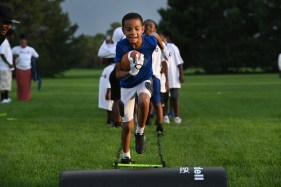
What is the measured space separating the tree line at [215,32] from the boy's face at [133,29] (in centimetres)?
6512

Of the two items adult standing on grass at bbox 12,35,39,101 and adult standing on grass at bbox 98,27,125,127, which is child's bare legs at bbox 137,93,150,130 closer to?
adult standing on grass at bbox 98,27,125,127

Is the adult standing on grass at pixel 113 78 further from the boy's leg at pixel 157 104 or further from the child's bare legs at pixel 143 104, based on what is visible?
the child's bare legs at pixel 143 104

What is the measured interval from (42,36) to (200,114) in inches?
2660

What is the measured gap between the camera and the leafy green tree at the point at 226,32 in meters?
71.9

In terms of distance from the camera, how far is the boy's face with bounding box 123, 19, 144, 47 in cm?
657

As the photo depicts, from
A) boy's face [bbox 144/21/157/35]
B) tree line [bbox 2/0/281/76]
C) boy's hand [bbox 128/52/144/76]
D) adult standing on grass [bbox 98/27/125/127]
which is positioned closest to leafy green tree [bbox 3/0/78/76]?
tree line [bbox 2/0/281/76]

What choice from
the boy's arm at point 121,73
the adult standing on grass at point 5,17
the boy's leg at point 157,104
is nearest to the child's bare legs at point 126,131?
the boy's arm at point 121,73

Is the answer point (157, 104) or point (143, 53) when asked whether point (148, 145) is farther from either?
point (143, 53)

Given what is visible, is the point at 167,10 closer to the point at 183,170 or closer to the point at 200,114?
the point at 200,114

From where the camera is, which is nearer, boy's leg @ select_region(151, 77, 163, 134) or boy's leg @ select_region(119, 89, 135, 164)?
boy's leg @ select_region(119, 89, 135, 164)

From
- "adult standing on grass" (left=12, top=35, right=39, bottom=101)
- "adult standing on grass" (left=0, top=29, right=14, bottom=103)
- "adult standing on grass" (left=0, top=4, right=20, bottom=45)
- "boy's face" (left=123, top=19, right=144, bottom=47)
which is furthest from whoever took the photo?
"adult standing on grass" (left=12, top=35, right=39, bottom=101)

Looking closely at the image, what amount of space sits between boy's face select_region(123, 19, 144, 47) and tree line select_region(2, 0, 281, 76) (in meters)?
65.1

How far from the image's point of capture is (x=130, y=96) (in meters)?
6.91

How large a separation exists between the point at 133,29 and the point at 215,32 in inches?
2759
